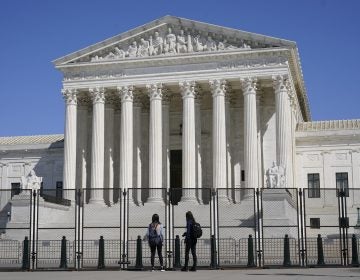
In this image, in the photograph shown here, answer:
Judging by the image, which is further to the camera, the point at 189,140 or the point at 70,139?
the point at 70,139

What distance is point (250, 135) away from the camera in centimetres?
5903

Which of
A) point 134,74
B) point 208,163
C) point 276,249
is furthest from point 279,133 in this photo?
point 276,249

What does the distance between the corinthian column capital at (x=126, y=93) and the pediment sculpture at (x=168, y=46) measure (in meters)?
3.22

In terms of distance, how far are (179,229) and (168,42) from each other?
2460cm

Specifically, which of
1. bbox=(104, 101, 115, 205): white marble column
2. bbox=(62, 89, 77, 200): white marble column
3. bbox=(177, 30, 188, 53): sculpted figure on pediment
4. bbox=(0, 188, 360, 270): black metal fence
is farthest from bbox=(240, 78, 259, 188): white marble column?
bbox=(62, 89, 77, 200): white marble column

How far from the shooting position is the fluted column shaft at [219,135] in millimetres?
59656

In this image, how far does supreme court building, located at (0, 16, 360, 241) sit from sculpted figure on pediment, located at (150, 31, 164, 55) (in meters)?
0.11

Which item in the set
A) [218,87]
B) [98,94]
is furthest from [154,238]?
[98,94]

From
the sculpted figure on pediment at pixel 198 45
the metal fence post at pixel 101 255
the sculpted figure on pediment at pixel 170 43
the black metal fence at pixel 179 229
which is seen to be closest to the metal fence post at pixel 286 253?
the black metal fence at pixel 179 229

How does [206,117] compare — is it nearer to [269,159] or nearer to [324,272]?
[269,159]

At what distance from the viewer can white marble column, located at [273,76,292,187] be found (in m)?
58.1

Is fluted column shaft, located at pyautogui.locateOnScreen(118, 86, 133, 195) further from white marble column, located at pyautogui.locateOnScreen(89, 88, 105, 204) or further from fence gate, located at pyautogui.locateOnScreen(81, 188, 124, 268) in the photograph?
white marble column, located at pyautogui.locateOnScreen(89, 88, 105, 204)

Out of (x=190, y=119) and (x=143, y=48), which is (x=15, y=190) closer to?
(x=190, y=119)

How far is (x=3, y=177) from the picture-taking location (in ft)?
261
